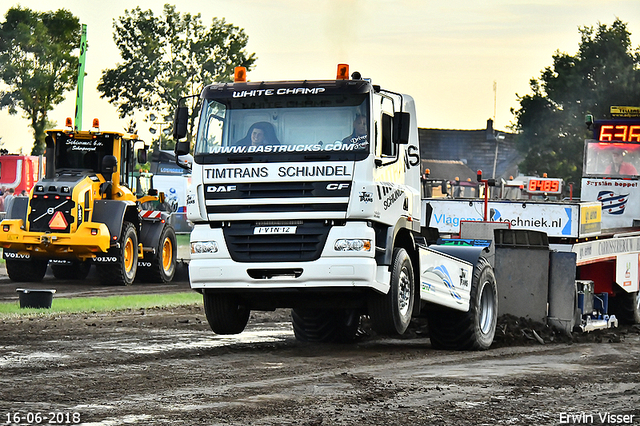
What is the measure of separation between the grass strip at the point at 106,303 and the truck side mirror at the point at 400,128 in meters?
7.32

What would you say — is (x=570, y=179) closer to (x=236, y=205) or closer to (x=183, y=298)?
(x=183, y=298)

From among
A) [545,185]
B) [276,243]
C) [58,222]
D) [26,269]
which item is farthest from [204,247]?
[545,185]

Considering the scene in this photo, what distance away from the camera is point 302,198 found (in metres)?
10.9

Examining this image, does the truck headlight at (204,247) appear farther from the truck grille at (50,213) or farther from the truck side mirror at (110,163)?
the truck side mirror at (110,163)

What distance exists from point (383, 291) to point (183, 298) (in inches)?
366

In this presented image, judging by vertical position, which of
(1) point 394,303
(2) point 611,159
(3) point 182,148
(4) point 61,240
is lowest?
(1) point 394,303

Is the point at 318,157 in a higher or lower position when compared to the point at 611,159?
lower

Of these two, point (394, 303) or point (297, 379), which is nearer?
point (297, 379)

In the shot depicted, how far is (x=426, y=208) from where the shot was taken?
1498 cm

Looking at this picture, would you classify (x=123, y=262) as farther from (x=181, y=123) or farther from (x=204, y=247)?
(x=204, y=247)

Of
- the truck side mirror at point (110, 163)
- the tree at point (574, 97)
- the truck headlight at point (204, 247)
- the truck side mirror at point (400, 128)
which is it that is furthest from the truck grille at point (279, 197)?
the tree at point (574, 97)

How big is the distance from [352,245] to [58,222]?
11.4 meters

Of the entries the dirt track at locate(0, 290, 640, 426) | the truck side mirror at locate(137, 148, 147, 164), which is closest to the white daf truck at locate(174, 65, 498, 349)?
the dirt track at locate(0, 290, 640, 426)

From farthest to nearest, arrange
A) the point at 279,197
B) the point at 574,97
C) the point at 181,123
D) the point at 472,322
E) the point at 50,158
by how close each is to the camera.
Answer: the point at 574,97 < the point at 50,158 < the point at 472,322 < the point at 181,123 < the point at 279,197
